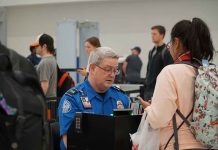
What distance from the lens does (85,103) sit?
2510mm

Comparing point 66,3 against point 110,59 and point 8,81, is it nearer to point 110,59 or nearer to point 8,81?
point 110,59

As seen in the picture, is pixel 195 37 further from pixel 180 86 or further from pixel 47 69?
pixel 47 69

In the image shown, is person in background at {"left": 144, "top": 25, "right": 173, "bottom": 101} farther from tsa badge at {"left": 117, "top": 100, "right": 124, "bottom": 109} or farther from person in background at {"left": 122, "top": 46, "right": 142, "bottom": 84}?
person in background at {"left": 122, "top": 46, "right": 142, "bottom": 84}

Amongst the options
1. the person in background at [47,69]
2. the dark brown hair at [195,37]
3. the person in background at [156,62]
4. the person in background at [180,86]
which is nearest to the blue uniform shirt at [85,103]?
the person in background at [180,86]

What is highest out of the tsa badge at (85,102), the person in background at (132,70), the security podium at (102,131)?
the tsa badge at (85,102)

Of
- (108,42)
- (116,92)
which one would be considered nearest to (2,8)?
(108,42)

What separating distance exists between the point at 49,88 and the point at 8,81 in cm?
320

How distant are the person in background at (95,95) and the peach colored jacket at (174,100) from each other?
52 centimetres

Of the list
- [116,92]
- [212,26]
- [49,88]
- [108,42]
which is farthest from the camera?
[108,42]

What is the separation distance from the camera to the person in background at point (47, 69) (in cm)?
→ 426

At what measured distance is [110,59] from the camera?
8.48 ft

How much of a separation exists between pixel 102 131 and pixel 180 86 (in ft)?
1.55

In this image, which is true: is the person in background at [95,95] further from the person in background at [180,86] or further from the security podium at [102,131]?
the person in background at [180,86]

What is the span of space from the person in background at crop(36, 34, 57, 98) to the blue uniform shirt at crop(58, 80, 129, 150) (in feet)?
5.44
